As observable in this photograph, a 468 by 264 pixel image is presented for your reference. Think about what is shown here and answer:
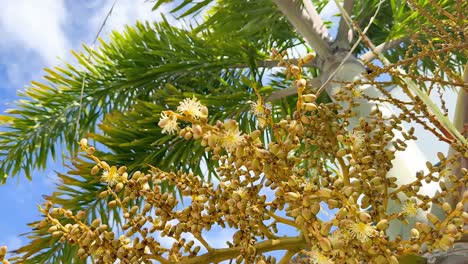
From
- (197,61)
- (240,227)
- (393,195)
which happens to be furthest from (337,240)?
(197,61)

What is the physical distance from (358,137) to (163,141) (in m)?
1.83

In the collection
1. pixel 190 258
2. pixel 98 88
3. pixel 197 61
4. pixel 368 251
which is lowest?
pixel 368 251

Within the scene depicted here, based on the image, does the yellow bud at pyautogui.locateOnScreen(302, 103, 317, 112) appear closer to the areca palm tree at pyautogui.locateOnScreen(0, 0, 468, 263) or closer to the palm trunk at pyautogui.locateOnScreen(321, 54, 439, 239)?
the palm trunk at pyautogui.locateOnScreen(321, 54, 439, 239)

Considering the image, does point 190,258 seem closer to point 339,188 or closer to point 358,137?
point 339,188

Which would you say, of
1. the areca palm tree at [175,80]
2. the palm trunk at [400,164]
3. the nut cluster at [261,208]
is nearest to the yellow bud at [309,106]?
the nut cluster at [261,208]

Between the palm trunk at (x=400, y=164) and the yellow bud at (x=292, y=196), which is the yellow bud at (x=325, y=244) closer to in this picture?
the yellow bud at (x=292, y=196)

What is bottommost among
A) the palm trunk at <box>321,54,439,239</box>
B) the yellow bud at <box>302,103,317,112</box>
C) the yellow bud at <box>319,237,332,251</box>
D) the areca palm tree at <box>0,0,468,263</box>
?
the yellow bud at <box>319,237,332,251</box>

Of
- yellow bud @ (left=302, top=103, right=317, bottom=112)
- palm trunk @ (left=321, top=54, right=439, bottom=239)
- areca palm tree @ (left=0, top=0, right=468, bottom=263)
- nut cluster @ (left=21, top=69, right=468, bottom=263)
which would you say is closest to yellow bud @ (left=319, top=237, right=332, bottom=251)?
nut cluster @ (left=21, top=69, right=468, bottom=263)

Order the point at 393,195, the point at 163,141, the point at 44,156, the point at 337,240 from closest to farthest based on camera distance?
the point at 337,240, the point at 393,195, the point at 163,141, the point at 44,156

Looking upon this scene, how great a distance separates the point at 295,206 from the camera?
0.55 meters

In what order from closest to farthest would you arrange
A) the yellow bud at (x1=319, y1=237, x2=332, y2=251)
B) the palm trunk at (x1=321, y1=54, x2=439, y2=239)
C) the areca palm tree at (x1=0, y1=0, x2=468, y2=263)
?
the yellow bud at (x1=319, y1=237, x2=332, y2=251) → the palm trunk at (x1=321, y1=54, x2=439, y2=239) → the areca palm tree at (x1=0, y1=0, x2=468, y2=263)

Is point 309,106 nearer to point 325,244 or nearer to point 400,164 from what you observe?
point 325,244

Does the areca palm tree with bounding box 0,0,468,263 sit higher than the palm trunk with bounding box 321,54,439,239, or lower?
higher

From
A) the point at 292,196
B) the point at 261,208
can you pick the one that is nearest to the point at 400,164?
the point at 261,208
